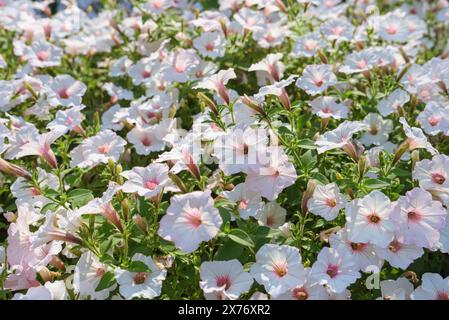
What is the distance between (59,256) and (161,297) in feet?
1.93

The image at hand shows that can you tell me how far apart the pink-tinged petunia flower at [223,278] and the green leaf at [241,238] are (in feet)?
0.23

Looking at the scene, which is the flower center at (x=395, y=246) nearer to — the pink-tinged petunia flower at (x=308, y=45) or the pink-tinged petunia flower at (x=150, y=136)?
the pink-tinged petunia flower at (x=150, y=136)

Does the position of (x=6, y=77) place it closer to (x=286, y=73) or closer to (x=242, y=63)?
(x=242, y=63)

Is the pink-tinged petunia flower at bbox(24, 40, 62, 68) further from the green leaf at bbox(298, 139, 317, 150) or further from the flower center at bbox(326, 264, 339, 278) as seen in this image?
the flower center at bbox(326, 264, 339, 278)

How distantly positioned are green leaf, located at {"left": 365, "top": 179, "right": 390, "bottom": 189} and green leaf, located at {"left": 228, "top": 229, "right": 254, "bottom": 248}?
498 mm

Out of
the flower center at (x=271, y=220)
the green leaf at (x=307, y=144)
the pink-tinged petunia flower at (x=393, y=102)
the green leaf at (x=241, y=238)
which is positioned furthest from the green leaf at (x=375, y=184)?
the pink-tinged petunia flower at (x=393, y=102)

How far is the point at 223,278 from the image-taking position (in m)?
2.14

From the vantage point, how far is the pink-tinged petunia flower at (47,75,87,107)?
3.14m

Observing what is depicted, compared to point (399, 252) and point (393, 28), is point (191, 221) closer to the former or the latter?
point (399, 252)

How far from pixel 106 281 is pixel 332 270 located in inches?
31.1

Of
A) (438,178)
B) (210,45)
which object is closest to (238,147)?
(438,178)

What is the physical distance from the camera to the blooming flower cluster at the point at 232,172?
7.13 feet

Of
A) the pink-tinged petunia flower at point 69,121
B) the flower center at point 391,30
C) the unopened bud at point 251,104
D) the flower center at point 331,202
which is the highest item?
the unopened bud at point 251,104

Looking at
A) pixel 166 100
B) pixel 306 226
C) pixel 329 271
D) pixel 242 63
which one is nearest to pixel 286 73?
pixel 242 63
